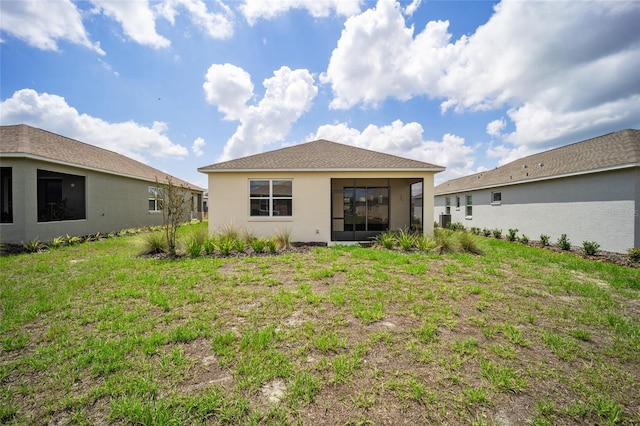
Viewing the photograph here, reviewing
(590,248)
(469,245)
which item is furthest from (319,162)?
(590,248)

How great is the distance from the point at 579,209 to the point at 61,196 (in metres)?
25.1

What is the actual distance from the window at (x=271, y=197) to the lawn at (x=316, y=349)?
15.8 feet

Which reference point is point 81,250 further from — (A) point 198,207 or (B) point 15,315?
(A) point 198,207

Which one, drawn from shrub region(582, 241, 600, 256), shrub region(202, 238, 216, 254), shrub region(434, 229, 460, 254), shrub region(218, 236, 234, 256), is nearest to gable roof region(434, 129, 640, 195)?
shrub region(582, 241, 600, 256)

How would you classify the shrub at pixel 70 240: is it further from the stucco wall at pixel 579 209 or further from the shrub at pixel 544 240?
the stucco wall at pixel 579 209

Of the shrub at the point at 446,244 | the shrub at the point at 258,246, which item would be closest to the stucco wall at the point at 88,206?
the shrub at the point at 258,246

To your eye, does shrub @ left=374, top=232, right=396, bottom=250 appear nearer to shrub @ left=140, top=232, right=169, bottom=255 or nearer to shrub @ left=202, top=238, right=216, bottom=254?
shrub @ left=202, top=238, right=216, bottom=254

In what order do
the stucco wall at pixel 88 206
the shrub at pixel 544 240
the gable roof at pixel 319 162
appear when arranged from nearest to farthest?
1. the stucco wall at pixel 88 206
2. the gable roof at pixel 319 162
3. the shrub at pixel 544 240

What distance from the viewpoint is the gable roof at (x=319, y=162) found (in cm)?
990

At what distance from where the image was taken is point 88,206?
11742 mm

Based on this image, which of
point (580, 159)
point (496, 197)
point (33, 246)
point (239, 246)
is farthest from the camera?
point (496, 197)

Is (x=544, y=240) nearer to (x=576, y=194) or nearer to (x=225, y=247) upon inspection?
(x=576, y=194)

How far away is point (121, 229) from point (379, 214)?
14513 millimetres

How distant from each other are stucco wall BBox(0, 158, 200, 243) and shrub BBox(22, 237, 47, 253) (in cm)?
40
